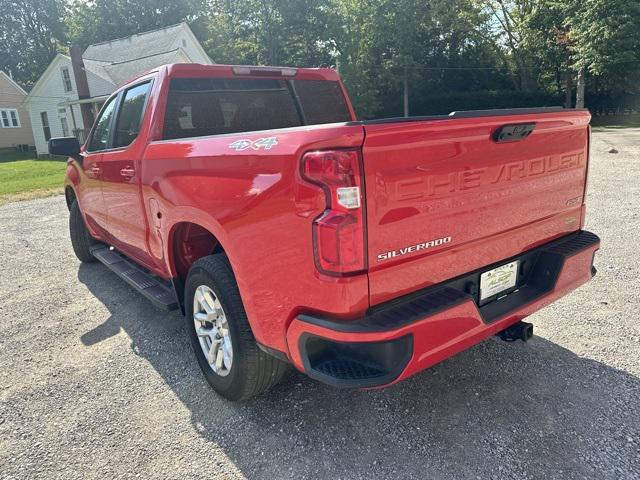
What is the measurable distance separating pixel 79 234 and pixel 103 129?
1.81 meters

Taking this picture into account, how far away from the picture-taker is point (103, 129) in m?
4.58

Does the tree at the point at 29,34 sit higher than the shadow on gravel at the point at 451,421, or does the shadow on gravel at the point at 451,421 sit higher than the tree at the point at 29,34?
the tree at the point at 29,34

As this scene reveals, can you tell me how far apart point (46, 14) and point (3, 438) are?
62.3m

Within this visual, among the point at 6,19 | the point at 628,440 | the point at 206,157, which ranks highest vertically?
the point at 6,19

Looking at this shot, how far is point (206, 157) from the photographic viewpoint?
257 cm

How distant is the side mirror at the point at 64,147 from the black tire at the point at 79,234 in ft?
2.66

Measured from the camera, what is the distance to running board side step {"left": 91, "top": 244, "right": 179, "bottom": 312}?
3423 mm

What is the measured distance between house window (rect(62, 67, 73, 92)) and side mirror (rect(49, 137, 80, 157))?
94.7 feet

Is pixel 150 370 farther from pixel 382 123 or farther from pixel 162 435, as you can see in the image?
pixel 382 123

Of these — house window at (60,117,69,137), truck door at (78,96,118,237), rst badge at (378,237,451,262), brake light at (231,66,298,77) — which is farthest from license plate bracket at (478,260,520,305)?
house window at (60,117,69,137)

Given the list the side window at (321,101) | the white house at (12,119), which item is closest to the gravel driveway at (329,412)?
the side window at (321,101)

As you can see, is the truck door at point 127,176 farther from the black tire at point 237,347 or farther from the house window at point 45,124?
the house window at point 45,124

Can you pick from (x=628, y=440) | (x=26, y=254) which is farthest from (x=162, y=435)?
(x=26, y=254)

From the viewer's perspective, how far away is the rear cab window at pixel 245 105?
352 cm
